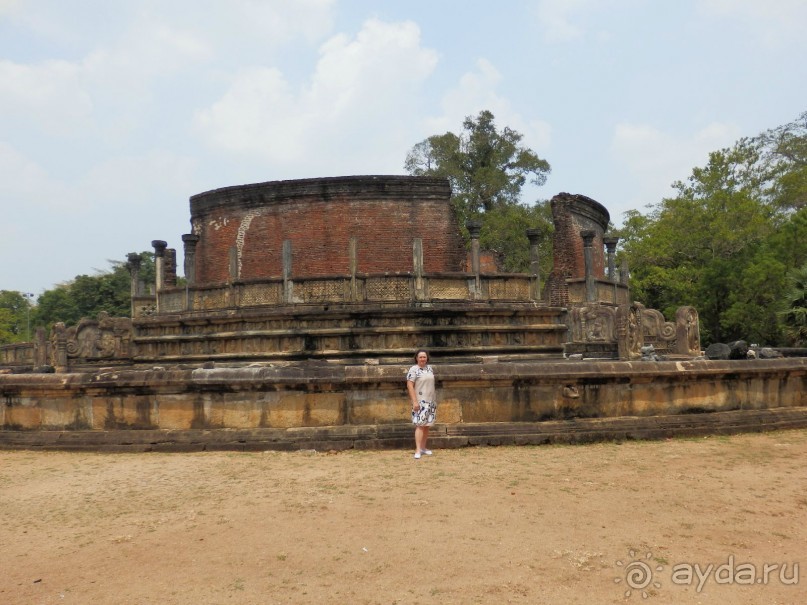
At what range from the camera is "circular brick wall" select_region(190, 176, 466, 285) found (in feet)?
63.1

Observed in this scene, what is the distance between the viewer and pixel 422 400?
634 centimetres

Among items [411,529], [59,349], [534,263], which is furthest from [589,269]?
[411,529]

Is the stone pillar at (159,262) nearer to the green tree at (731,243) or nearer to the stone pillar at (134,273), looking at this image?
the stone pillar at (134,273)

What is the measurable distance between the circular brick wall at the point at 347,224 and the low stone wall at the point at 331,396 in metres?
12.1

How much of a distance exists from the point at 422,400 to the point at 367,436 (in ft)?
2.46

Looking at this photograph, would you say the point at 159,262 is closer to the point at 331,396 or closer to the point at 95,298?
the point at 331,396

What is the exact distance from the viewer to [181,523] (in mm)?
4293

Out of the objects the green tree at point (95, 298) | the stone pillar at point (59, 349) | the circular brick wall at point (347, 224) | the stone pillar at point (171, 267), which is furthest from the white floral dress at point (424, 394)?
the green tree at point (95, 298)

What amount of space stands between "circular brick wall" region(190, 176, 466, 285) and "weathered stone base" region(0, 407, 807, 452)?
1232 cm

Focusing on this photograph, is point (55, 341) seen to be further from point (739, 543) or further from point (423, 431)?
point (739, 543)

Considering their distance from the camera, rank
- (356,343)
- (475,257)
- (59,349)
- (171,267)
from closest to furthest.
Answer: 1. (356,343)
2. (475,257)
3. (59,349)
4. (171,267)

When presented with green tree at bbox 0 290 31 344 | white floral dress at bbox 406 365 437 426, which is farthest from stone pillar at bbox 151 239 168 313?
green tree at bbox 0 290 31 344

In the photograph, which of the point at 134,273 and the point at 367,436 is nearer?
the point at 367,436

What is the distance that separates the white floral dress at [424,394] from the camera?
6289mm
